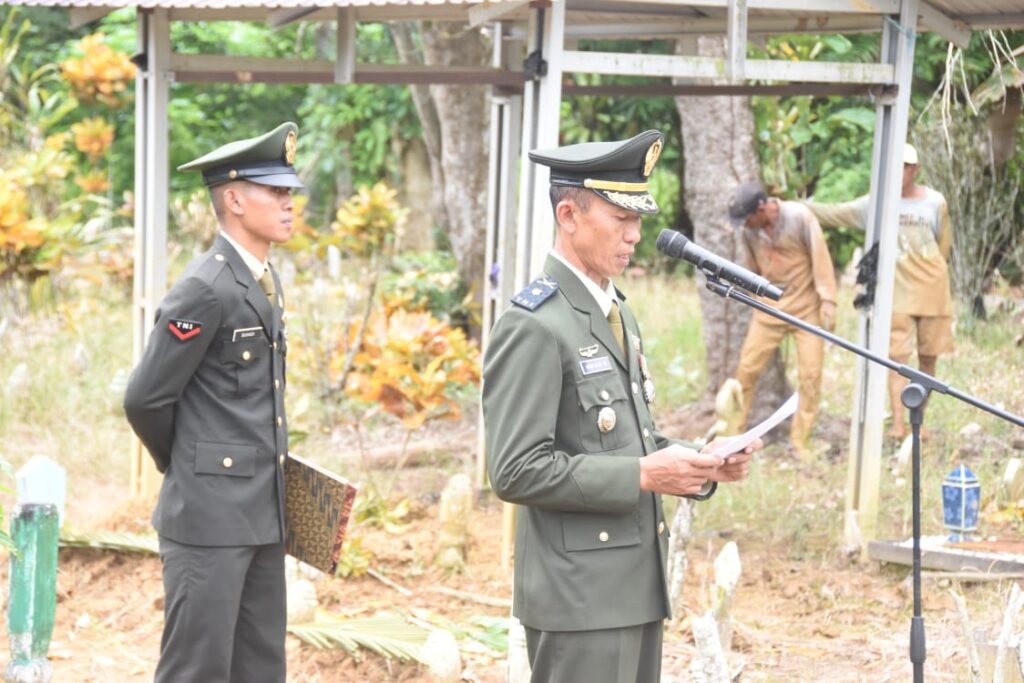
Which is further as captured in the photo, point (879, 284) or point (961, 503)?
point (879, 284)

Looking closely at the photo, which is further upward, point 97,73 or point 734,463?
point 97,73

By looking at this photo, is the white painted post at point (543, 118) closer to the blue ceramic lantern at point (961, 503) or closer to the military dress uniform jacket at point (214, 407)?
the military dress uniform jacket at point (214, 407)

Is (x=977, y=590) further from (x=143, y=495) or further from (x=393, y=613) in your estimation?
(x=143, y=495)

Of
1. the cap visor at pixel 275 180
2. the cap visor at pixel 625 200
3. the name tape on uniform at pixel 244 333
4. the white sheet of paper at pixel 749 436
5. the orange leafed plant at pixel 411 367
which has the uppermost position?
the cap visor at pixel 275 180

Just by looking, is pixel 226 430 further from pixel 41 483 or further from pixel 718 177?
pixel 718 177

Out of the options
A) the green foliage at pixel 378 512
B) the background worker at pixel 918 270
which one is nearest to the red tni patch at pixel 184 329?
the green foliage at pixel 378 512

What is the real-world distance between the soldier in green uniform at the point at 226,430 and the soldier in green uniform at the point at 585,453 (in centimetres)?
114

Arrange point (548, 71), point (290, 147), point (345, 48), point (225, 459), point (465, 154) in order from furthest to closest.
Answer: point (465, 154)
point (345, 48)
point (548, 71)
point (290, 147)
point (225, 459)

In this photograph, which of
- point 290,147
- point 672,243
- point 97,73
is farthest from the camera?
point 97,73

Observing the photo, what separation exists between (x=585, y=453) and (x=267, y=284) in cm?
149

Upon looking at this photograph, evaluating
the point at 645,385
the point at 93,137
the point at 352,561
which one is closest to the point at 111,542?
the point at 352,561

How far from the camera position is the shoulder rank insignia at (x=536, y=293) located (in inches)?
124

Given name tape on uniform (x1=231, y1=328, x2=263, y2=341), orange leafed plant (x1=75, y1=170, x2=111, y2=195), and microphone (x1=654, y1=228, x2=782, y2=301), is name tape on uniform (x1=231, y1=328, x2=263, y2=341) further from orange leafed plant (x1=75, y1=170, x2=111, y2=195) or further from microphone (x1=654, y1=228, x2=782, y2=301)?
orange leafed plant (x1=75, y1=170, x2=111, y2=195)

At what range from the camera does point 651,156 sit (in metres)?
3.32
